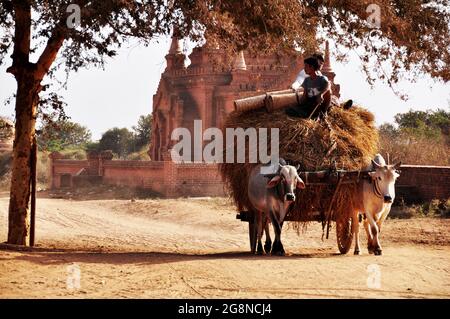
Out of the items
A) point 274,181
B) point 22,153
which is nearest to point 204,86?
point 22,153

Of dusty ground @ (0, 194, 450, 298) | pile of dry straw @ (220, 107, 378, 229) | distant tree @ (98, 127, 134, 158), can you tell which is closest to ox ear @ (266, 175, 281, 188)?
pile of dry straw @ (220, 107, 378, 229)

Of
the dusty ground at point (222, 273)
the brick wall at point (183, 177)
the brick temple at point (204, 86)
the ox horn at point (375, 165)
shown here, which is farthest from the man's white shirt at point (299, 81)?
the brick temple at point (204, 86)

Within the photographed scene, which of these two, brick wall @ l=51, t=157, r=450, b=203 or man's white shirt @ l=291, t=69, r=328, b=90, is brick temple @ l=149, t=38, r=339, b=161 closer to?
brick wall @ l=51, t=157, r=450, b=203

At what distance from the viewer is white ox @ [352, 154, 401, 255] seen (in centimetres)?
927

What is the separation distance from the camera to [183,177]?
26.3 metres

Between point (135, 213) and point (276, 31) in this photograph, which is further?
point (135, 213)

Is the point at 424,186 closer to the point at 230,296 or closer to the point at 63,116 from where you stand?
the point at 63,116

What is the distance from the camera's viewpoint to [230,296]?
6.52m

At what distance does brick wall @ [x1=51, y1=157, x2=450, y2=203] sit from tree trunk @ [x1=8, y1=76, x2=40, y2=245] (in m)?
9.62

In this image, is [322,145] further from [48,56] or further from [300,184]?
[48,56]

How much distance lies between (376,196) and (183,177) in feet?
56.6

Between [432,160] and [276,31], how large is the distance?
16.3 metres
